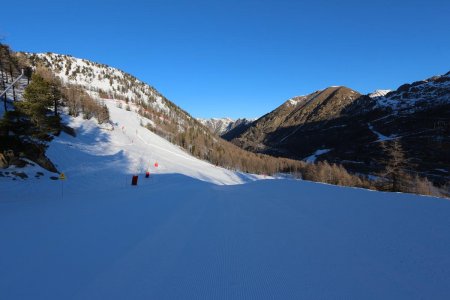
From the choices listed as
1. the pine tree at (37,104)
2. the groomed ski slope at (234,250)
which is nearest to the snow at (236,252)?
the groomed ski slope at (234,250)

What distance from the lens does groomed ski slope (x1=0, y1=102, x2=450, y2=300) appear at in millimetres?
4840

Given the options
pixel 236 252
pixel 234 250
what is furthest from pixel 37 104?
pixel 236 252

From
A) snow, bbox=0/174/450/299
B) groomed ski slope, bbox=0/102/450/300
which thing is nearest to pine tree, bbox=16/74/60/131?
groomed ski slope, bbox=0/102/450/300

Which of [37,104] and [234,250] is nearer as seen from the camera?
[234,250]

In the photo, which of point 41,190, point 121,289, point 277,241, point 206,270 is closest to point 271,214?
point 277,241

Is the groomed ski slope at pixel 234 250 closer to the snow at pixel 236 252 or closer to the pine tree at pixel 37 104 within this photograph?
the snow at pixel 236 252

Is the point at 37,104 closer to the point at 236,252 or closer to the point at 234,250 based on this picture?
the point at 234,250

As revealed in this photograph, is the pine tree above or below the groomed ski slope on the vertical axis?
above

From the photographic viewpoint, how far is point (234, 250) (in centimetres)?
674

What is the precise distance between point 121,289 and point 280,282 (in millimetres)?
2908

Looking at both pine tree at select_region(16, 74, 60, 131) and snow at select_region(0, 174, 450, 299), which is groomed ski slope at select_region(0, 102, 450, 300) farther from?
pine tree at select_region(16, 74, 60, 131)

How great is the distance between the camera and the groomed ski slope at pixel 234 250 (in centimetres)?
484

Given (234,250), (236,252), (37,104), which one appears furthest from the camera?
(37,104)

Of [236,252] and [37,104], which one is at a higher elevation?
[37,104]
